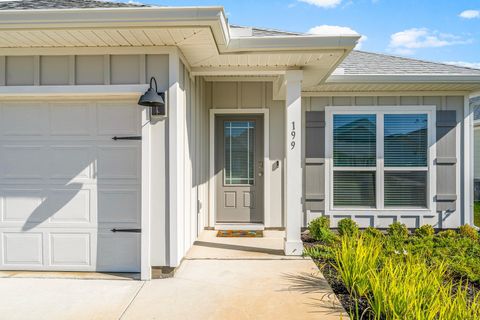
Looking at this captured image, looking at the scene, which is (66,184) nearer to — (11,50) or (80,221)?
(80,221)

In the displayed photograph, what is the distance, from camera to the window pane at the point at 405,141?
5750mm

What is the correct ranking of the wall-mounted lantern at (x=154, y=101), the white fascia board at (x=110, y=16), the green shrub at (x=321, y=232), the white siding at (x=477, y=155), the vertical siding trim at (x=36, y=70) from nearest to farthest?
the white fascia board at (x=110, y=16)
the wall-mounted lantern at (x=154, y=101)
the vertical siding trim at (x=36, y=70)
the green shrub at (x=321, y=232)
the white siding at (x=477, y=155)

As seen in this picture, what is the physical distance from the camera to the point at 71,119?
379 centimetres

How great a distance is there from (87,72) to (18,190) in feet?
4.98

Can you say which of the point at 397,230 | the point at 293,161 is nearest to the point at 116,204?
the point at 293,161

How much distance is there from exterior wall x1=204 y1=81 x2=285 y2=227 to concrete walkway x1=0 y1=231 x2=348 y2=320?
173 centimetres

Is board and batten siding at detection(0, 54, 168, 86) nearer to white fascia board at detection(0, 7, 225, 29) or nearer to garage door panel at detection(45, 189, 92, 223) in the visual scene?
white fascia board at detection(0, 7, 225, 29)

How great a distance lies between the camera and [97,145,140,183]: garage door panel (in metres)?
3.76

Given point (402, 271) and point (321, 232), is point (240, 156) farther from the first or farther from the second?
point (402, 271)

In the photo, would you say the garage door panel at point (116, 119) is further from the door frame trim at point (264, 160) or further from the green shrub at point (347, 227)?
the green shrub at point (347, 227)

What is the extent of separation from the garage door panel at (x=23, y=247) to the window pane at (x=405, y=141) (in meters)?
5.11

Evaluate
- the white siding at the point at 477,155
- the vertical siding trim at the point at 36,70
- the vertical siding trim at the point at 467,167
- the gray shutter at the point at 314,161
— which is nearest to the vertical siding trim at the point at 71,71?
the vertical siding trim at the point at 36,70

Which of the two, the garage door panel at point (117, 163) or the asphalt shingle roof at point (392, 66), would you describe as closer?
the garage door panel at point (117, 163)

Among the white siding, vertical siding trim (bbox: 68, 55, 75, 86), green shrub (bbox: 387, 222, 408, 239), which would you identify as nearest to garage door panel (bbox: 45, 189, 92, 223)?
vertical siding trim (bbox: 68, 55, 75, 86)
